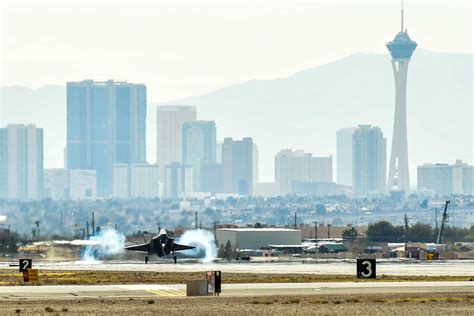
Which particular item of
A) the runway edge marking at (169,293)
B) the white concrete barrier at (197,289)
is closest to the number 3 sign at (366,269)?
the runway edge marking at (169,293)

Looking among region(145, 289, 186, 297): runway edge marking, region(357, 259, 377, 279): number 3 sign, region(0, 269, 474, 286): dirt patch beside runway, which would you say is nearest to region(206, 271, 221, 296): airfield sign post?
region(145, 289, 186, 297): runway edge marking

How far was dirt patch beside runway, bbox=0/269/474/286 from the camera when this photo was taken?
454 ft

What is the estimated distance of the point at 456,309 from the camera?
9819cm

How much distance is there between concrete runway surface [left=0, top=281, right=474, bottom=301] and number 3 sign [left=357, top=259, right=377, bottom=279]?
9.17m

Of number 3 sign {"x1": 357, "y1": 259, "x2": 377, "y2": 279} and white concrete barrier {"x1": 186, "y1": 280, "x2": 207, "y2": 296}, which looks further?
number 3 sign {"x1": 357, "y1": 259, "x2": 377, "y2": 279}

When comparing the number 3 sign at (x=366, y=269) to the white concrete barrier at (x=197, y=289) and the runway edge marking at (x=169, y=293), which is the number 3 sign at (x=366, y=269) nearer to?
the runway edge marking at (x=169, y=293)

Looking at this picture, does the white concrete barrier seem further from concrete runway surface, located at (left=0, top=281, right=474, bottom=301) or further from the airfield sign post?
concrete runway surface, located at (left=0, top=281, right=474, bottom=301)

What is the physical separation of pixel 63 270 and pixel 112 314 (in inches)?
3258

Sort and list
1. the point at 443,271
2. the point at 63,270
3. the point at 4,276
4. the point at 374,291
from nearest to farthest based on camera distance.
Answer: the point at 374,291 < the point at 4,276 < the point at 443,271 < the point at 63,270

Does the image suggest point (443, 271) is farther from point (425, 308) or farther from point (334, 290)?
point (425, 308)

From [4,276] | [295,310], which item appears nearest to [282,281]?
[4,276]

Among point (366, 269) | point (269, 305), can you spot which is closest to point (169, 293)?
point (269, 305)

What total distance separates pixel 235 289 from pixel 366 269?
2141 centimetres

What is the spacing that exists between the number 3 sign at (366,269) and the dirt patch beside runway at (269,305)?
85.3 feet
